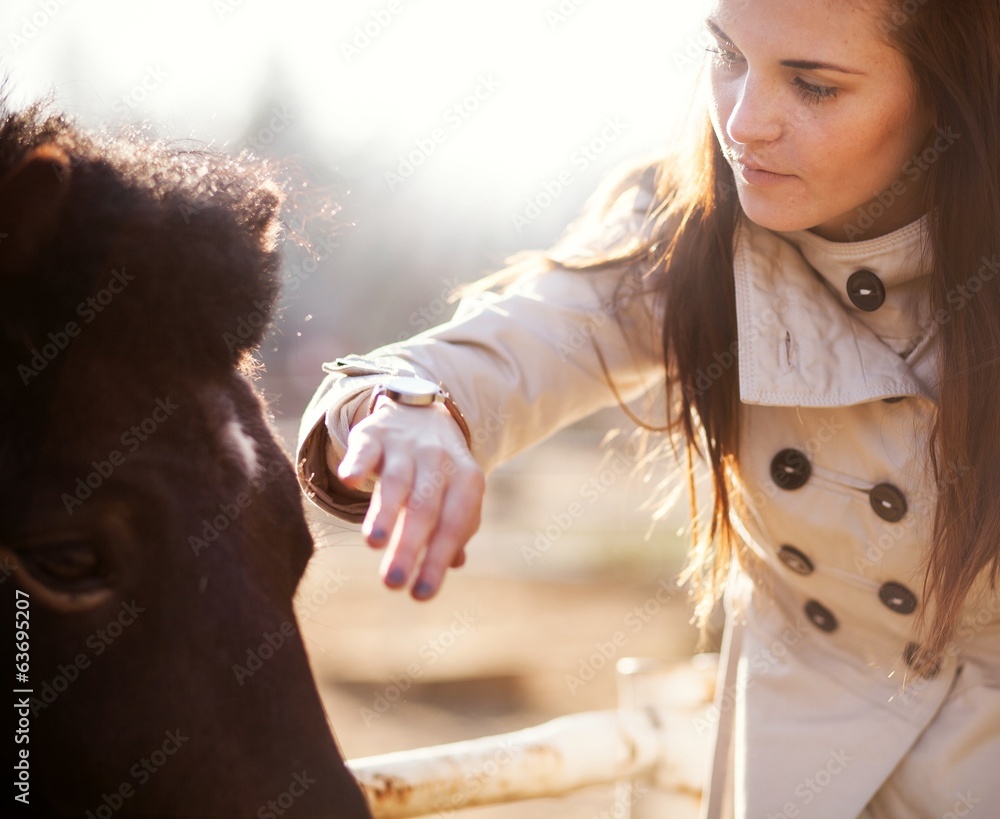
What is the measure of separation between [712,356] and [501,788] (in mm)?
1092

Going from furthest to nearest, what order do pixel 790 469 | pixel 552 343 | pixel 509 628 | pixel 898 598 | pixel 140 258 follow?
pixel 509 628 → pixel 552 343 → pixel 790 469 → pixel 898 598 → pixel 140 258

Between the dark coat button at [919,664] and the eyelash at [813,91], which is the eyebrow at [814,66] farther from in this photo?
the dark coat button at [919,664]

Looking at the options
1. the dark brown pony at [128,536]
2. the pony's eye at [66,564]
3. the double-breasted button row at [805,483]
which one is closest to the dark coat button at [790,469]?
the double-breasted button row at [805,483]

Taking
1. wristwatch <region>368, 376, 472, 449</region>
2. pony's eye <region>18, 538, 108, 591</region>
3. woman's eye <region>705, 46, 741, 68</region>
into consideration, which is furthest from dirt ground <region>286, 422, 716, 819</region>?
pony's eye <region>18, 538, 108, 591</region>

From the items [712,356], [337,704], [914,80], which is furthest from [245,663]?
[337,704]

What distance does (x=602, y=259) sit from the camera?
88.4 inches

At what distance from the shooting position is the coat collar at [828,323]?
191cm

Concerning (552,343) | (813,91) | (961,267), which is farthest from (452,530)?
(961,267)

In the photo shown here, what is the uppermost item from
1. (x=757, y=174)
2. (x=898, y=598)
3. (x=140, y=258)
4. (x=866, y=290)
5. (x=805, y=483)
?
(x=757, y=174)

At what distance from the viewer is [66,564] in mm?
1292

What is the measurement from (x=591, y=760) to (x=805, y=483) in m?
0.95

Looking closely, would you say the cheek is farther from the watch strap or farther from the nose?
the watch strap

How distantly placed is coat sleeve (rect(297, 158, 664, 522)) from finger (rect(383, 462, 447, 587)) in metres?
0.58

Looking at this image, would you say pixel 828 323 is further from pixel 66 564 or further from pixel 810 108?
pixel 66 564
